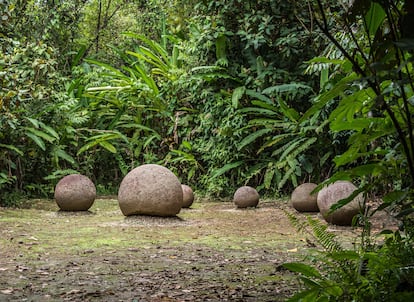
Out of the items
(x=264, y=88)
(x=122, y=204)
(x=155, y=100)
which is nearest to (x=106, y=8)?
(x=155, y=100)

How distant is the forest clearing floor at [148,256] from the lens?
3904 mm

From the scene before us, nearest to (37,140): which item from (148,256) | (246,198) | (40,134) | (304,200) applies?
(40,134)

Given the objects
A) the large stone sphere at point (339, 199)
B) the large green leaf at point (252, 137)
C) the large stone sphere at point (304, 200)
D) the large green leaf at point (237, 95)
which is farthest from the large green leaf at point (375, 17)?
the large green leaf at point (237, 95)

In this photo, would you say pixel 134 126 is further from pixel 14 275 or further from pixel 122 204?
pixel 14 275

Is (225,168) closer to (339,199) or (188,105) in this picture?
(188,105)

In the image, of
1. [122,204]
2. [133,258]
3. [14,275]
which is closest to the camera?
[14,275]

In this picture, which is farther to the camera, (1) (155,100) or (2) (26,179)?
(1) (155,100)

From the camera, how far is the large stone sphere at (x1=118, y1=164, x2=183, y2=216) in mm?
7789

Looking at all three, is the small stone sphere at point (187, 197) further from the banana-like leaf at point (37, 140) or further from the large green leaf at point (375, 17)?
the large green leaf at point (375, 17)

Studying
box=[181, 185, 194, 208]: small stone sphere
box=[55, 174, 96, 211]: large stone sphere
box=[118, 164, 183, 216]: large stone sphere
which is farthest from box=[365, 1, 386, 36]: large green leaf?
box=[181, 185, 194, 208]: small stone sphere

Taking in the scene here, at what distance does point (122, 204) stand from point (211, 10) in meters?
7.01

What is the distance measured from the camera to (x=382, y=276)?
239 centimetres

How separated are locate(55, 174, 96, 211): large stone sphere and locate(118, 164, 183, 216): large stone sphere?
1364 millimetres

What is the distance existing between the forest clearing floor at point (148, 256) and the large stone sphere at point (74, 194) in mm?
215
